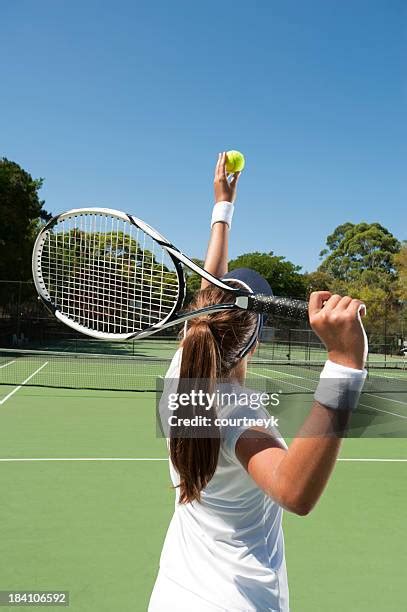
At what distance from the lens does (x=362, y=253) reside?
69.8 m

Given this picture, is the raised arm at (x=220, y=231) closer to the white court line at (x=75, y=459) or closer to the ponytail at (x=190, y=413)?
the ponytail at (x=190, y=413)

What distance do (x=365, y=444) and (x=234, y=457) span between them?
23.7ft

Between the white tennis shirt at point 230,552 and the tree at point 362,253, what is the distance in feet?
212

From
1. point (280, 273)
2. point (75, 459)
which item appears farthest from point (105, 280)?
point (280, 273)

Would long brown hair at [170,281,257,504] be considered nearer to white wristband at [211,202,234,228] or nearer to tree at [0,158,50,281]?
white wristband at [211,202,234,228]

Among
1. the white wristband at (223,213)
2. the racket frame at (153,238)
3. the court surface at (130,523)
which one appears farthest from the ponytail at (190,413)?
the court surface at (130,523)

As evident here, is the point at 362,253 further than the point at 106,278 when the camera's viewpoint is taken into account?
Yes

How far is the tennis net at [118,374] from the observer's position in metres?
14.1

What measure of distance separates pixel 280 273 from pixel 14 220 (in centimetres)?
4100

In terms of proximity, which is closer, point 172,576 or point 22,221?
point 172,576

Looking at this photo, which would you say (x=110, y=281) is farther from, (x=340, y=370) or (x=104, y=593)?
(x=104, y=593)

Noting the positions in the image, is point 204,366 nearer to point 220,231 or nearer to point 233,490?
point 233,490

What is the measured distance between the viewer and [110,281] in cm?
259

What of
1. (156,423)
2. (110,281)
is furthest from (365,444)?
(110,281)
